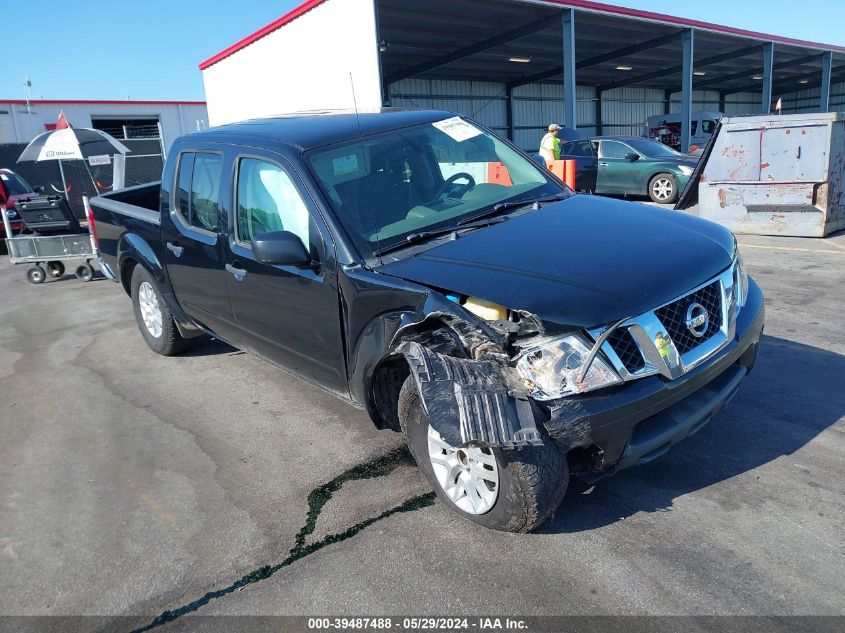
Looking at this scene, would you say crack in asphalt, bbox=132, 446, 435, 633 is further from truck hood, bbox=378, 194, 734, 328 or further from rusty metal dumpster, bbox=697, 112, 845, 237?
rusty metal dumpster, bbox=697, 112, 845, 237

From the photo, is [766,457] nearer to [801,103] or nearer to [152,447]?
[152,447]

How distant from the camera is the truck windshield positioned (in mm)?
3516

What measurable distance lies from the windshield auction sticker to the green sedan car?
1072 centimetres

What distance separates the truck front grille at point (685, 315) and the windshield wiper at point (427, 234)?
1.09 metres

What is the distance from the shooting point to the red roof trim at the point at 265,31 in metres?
16.2

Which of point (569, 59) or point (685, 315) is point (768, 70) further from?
point (685, 315)

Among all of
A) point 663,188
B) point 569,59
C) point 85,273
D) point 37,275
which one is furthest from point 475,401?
point 569,59

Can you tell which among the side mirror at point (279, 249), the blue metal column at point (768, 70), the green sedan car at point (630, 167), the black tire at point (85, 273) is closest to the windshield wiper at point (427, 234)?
the side mirror at point (279, 249)

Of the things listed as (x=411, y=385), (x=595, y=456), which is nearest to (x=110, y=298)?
(x=411, y=385)

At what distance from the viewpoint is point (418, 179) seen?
386cm

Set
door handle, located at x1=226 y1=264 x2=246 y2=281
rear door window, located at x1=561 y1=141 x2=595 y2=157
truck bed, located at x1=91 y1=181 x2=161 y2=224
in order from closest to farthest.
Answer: door handle, located at x1=226 y1=264 x2=246 y2=281 < truck bed, located at x1=91 y1=181 x2=161 y2=224 < rear door window, located at x1=561 y1=141 x2=595 y2=157

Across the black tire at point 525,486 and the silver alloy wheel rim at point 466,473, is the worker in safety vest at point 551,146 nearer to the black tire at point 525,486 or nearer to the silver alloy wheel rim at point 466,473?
the silver alloy wheel rim at point 466,473

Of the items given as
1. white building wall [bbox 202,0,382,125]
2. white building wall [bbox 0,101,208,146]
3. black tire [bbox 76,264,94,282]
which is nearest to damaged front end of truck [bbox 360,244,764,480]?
black tire [bbox 76,264,94,282]

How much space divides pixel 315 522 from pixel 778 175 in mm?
9128
